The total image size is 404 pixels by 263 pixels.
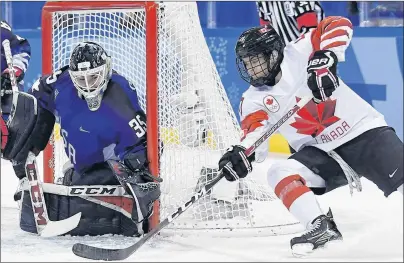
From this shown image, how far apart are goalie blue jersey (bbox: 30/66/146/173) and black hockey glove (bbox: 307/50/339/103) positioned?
618 mm

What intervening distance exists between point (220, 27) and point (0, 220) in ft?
6.59

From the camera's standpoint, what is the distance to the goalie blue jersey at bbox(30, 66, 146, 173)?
10.1 ft

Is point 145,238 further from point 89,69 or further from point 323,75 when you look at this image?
point 323,75

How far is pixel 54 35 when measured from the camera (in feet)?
10.8

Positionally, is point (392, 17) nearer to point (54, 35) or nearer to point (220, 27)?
point (220, 27)

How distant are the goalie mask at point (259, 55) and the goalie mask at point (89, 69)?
43 cm

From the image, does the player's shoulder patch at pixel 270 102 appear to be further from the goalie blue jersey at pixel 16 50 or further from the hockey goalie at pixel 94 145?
the goalie blue jersey at pixel 16 50

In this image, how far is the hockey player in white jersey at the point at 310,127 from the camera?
2.79 metres

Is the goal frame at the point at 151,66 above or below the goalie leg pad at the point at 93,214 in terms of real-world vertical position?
above

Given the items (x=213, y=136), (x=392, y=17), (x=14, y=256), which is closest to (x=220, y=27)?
(x=392, y=17)

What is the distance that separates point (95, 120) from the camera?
10.2 ft

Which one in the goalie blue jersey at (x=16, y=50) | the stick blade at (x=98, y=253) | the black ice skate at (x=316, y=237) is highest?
the goalie blue jersey at (x=16, y=50)

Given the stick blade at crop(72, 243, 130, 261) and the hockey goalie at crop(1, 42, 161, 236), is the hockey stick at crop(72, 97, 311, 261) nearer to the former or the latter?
the stick blade at crop(72, 243, 130, 261)

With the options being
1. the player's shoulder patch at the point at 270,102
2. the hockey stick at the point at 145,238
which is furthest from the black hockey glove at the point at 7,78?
the player's shoulder patch at the point at 270,102
